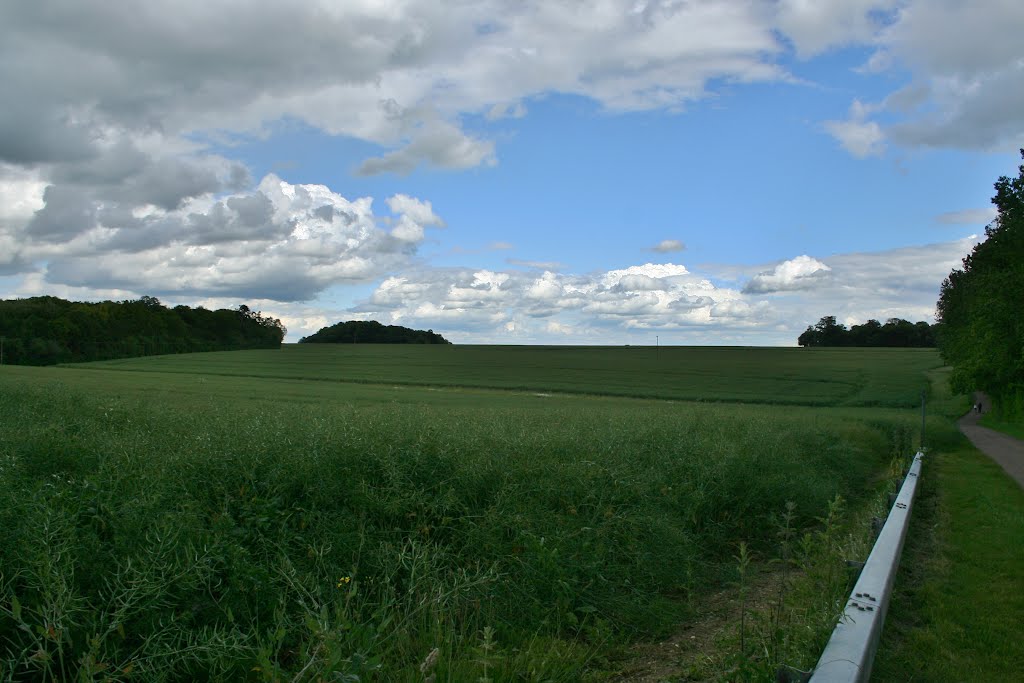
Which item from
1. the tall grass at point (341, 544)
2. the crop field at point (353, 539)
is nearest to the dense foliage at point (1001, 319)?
the crop field at point (353, 539)

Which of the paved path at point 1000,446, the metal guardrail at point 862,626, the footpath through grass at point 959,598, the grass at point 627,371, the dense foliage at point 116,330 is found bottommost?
the paved path at point 1000,446

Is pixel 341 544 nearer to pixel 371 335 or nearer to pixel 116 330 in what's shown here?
pixel 116 330

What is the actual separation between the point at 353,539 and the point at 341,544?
13 cm

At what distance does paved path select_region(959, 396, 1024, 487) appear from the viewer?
68.7 feet

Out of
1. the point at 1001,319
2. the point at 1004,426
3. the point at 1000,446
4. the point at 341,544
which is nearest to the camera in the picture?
the point at 341,544

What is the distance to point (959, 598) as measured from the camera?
22.1 ft

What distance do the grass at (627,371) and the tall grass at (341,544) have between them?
127ft

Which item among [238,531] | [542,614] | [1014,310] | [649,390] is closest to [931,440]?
[1014,310]

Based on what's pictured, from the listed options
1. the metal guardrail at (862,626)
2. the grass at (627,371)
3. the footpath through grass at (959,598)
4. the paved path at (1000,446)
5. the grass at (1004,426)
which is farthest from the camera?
the grass at (627,371)

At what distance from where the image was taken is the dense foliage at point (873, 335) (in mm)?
121312

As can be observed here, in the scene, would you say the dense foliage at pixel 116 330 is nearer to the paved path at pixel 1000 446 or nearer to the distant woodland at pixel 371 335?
the distant woodland at pixel 371 335

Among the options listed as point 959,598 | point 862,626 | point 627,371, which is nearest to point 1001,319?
point 627,371

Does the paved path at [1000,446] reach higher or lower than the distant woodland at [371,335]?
lower

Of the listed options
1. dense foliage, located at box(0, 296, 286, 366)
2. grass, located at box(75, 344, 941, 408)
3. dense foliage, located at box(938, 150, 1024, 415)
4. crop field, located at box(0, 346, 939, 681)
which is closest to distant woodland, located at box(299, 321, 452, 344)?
dense foliage, located at box(0, 296, 286, 366)
